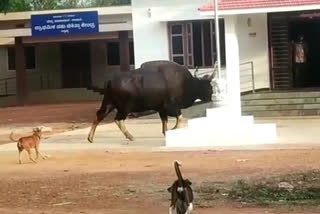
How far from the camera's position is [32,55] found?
165ft

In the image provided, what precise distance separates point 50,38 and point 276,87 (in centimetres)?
1815

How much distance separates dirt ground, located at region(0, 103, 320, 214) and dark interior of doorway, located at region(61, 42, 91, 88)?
1137 inches

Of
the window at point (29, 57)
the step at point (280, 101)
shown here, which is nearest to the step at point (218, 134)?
the step at point (280, 101)

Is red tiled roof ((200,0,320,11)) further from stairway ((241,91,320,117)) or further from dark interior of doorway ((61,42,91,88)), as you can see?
dark interior of doorway ((61,42,91,88))

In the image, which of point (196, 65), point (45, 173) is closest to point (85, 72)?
point (196, 65)

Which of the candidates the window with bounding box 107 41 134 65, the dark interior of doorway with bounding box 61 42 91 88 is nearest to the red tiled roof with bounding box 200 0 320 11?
the window with bounding box 107 41 134 65

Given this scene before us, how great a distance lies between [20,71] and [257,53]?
1925 cm

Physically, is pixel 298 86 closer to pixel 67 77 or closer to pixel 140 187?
pixel 140 187

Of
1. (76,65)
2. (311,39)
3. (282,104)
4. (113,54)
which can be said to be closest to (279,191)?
(282,104)

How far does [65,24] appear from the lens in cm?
4331

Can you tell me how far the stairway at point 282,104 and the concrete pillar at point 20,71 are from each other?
20.0 meters

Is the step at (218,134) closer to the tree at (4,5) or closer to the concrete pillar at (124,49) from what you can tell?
the tree at (4,5)

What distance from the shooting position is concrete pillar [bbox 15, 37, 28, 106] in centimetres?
4522

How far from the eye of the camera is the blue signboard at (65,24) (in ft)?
140
